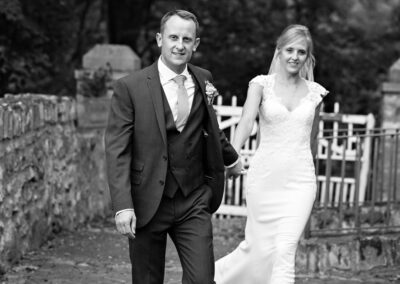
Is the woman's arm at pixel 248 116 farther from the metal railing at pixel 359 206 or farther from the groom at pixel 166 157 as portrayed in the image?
the metal railing at pixel 359 206

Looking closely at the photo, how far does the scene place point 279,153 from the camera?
579 centimetres

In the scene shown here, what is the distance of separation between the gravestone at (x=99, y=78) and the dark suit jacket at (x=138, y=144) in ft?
17.1

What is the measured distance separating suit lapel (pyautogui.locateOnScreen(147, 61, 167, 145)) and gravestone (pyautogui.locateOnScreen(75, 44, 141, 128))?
518cm

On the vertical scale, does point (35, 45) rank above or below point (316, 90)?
above

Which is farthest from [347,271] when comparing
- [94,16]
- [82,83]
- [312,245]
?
[94,16]

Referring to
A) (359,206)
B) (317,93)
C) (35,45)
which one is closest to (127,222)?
(317,93)

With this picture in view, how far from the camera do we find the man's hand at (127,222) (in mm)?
4621

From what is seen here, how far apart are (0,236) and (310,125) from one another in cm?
238

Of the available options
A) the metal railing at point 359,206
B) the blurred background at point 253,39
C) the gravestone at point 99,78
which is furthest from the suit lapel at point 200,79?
the blurred background at point 253,39

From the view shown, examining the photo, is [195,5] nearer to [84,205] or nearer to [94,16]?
[94,16]

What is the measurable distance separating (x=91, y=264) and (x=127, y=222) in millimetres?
3111

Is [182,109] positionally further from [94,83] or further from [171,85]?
[94,83]

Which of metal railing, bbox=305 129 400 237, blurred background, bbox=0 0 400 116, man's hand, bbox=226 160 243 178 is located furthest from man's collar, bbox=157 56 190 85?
blurred background, bbox=0 0 400 116

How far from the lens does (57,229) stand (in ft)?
28.5
